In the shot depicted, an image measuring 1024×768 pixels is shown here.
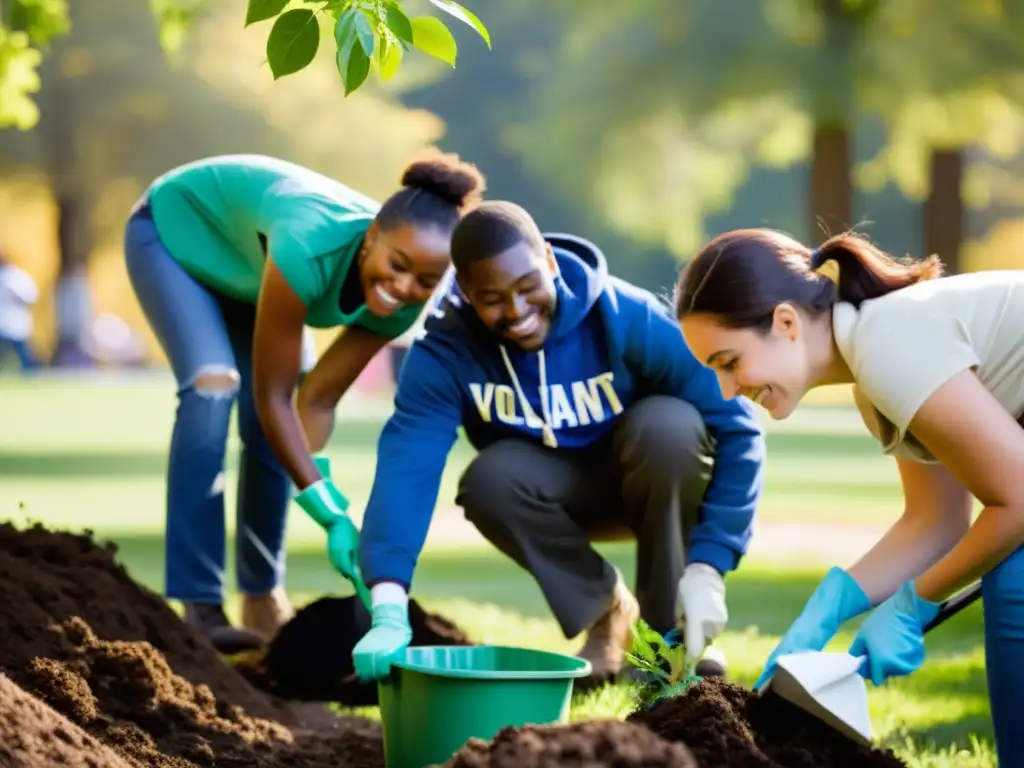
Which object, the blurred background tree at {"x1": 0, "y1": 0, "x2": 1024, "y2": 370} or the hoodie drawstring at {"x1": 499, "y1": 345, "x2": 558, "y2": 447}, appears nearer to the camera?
the hoodie drawstring at {"x1": 499, "y1": 345, "x2": 558, "y2": 447}

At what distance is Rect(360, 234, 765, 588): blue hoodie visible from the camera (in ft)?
12.2

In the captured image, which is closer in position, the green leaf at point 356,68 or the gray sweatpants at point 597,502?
the green leaf at point 356,68

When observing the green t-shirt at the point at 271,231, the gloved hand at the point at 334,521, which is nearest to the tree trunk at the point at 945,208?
the green t-shirt at the point at 271,231

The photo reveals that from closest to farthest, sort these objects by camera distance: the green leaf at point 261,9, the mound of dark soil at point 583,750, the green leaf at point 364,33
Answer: the mound of dark soil at point 583,750 < the green leaf at point 364,33 < the green leaf at point 261,9

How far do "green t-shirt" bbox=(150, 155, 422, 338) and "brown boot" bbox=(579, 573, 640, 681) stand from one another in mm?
959

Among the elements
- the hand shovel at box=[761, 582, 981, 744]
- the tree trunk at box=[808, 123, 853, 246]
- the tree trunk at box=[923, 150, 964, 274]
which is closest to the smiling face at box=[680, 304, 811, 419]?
the hand shovel at box=[761, 582, 981, 744]

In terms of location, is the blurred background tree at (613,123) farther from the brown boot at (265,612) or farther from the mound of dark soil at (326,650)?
the mound of dark soil at (326,650)

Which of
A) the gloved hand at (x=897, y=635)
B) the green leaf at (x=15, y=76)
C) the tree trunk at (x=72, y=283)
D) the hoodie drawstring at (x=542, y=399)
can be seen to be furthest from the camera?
the tree trunk at (x=72, y=283)

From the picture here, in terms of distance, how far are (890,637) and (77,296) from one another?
29658mm

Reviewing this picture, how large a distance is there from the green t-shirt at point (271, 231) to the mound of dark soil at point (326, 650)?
31.4 inches

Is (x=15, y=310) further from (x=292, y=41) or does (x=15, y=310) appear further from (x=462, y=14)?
(x=462, y=14)

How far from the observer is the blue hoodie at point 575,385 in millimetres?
3713

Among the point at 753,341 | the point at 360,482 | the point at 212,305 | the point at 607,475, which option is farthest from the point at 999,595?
the point at 360,482

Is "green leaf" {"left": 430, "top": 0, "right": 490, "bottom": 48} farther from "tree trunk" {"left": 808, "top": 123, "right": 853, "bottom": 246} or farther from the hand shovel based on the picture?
"tree trunk" {"left": 808, "top": 123, "right": 853, "bottom": 246}
